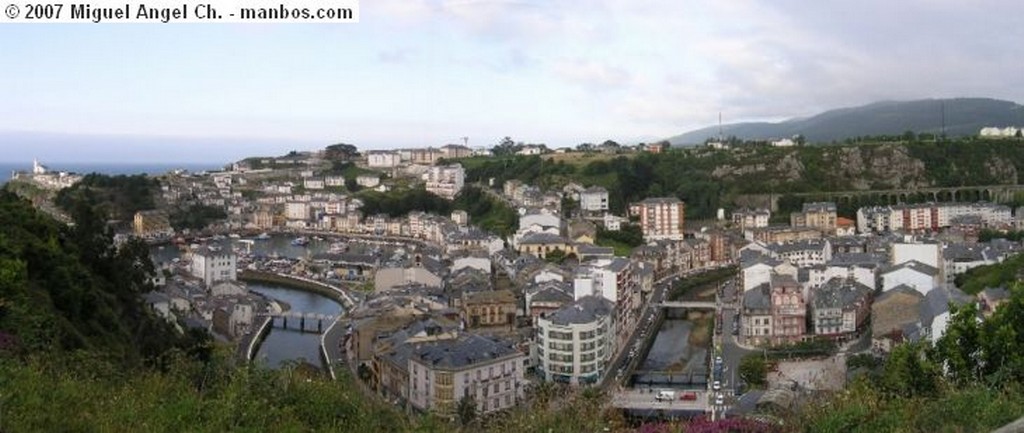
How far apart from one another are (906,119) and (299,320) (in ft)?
285

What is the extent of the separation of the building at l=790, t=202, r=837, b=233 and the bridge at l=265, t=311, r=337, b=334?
1730cm

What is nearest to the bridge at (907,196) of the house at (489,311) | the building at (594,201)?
the building at (594,201)

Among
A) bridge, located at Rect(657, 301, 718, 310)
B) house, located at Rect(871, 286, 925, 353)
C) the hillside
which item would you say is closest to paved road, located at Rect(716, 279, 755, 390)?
bridge, located at Rect(657, 301, 718, 310)

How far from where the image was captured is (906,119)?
91562mm

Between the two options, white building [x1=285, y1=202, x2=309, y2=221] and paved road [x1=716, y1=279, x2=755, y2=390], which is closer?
paved road [x1=716, y1=279, x2=755, y2=390]

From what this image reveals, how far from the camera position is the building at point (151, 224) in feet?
109

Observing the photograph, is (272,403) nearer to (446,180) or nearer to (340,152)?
(446,180)

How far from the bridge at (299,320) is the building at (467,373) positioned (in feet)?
21.9

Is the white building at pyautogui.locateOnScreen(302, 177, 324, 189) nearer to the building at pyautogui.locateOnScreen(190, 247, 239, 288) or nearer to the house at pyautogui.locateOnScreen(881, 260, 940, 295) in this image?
the building at pyautogui.locateOnScreen(190, 247, 239, 288)

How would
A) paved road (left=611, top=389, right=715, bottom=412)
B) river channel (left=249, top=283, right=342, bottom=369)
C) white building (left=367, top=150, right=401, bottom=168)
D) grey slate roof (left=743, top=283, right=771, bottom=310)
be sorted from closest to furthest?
paved road (left=611, top=389, right=715, bottom=412)
river channel (left=249, top=283, right=342, bottom=369)
grey slate roof (left=743, top=283, right=771, bottom=310)
white building (left=367, top=150, right=401, bottom=168)

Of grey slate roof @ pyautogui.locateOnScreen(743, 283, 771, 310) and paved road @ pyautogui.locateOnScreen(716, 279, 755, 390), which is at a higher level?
grey slate roof @ pyautogui.locateOnScreen(743, 283, 771, 310)

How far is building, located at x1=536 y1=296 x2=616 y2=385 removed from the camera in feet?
41.1

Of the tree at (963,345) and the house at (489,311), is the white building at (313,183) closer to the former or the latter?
the house at (489,311)

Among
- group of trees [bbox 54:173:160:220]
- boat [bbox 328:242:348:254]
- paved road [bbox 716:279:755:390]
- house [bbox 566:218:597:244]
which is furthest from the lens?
group of trees [bbox 54:173:160:220]
